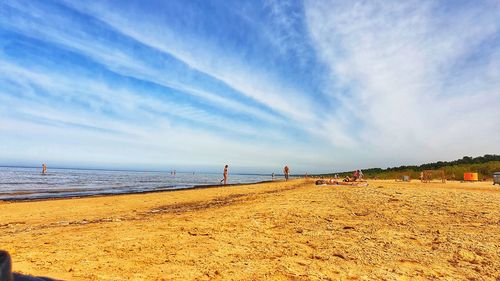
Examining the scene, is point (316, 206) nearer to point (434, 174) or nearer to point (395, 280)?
point (395, 280)

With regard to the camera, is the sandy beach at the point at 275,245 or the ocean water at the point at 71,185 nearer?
the sandy beach at the point at 275,245

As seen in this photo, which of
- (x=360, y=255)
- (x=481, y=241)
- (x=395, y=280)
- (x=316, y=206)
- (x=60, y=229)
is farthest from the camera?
(x=316, y=206)

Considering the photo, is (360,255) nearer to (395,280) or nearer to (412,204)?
(395,280)

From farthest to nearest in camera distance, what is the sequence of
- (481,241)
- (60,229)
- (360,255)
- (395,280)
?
(60,229), (481,241), (360,255), (395,280)

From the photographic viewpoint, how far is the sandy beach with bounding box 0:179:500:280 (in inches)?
204

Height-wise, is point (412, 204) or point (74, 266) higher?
point (412, 204)

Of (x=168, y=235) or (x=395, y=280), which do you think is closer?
(x=395, y=280)

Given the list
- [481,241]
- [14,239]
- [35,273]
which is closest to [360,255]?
[481,241]

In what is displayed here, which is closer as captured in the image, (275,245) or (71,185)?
(275,245)

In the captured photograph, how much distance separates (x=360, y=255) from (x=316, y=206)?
546 cm

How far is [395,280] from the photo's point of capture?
4797 millimetres

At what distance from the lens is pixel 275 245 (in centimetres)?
666

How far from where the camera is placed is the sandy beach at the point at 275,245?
204 inches

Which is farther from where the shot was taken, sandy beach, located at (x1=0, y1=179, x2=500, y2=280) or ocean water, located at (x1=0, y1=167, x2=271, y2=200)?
ocean water, located at (x1=0, y1=167, x2=271, y2=200)
